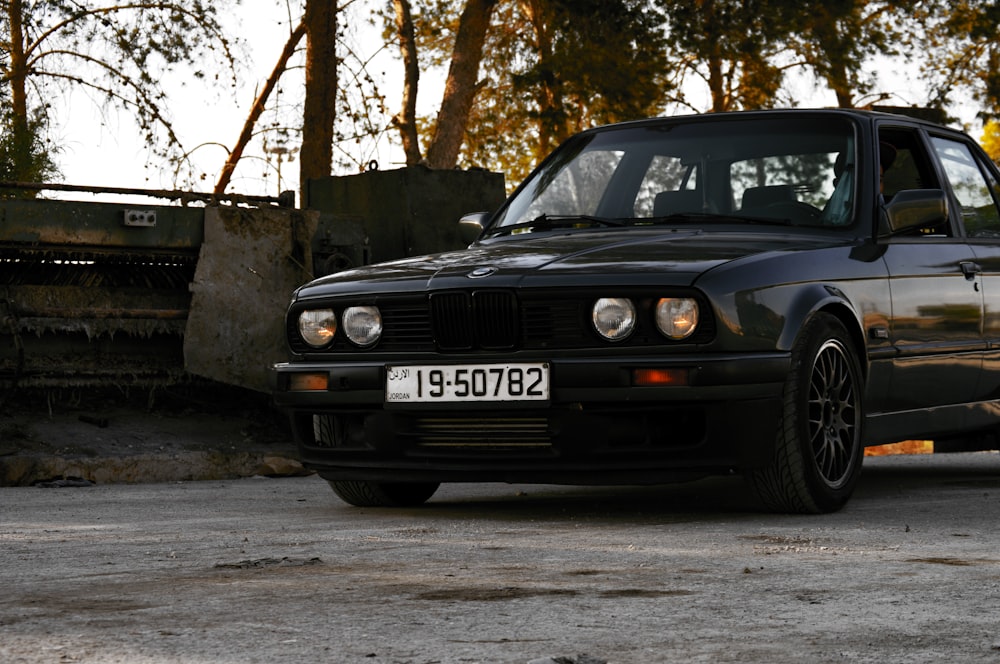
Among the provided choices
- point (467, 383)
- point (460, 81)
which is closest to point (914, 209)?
point (467, 383)

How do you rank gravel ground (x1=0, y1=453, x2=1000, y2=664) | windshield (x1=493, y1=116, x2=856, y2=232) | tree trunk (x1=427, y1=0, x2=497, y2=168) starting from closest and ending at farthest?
gravel ground (x1=0, y1=453, x2=1000, y2=664), windshield (x1=493, y1=116, x2=856, y2=232), tree trunk (x1=427, y1=0, x2=497, y2=168)

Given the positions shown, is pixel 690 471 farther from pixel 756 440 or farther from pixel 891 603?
pixel 891 603

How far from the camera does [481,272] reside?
19.6 ft

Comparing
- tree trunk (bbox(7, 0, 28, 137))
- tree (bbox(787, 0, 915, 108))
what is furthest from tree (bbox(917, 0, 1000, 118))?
tree trunk (bbox(7, 0, 28, 137))

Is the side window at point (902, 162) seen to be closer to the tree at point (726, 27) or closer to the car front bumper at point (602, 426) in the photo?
the car front bumper at point (602, 426)

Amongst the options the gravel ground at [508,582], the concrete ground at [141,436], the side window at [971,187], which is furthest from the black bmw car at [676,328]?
the concrete ground at [141,436]

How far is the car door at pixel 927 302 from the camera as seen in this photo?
22.2 ft

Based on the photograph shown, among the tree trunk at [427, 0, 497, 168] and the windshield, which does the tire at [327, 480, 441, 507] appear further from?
the tree trunk at [427, 0, 497, 168]

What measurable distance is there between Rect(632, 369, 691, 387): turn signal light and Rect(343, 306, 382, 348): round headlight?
1.09 m

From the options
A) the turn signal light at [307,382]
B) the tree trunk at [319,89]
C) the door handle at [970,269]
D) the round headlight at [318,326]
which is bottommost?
the turn signal light at [307,382]

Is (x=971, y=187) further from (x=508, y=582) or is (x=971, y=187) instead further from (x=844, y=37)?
(x=844, y=37)

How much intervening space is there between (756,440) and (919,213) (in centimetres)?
153

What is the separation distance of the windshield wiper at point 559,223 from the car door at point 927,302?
120 cm

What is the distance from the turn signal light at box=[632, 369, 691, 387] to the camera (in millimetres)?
5594
